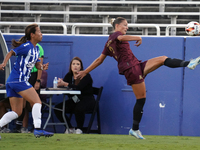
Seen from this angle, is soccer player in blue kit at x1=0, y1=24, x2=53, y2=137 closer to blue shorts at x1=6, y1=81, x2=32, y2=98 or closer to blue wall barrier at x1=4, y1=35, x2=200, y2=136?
blue shorts at x1=6, y1=81, x2=32, y2=98

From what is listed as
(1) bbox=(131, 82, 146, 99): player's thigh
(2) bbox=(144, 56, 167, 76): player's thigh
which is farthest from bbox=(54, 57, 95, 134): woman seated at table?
(2) bbox=(144, 56, 167, 76): player's thigh

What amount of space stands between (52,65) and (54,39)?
0.58m

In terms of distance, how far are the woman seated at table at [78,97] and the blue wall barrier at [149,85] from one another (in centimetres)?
52

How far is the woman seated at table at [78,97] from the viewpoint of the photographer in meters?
7.53

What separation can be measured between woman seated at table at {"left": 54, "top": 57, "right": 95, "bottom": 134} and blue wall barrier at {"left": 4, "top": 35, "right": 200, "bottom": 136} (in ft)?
1.72

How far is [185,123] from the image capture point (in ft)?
26.2

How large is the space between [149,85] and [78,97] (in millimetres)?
1563

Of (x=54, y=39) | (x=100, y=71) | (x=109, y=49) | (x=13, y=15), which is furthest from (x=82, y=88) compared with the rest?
(x=13, y=15)

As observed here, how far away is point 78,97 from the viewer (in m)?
7.74

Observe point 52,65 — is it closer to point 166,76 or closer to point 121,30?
point 166,76

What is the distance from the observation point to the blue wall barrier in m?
7.99

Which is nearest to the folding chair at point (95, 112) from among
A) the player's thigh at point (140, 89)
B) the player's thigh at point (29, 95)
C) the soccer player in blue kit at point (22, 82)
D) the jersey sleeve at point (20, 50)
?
the soccer player in blue kit at point (22, 82)

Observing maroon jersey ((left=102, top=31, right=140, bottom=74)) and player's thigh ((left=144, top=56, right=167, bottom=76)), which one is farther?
maroon jersey ((left=102, top=31, right=140, bottom=74))

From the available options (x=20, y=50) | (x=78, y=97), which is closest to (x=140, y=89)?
(x=20, y=50)
